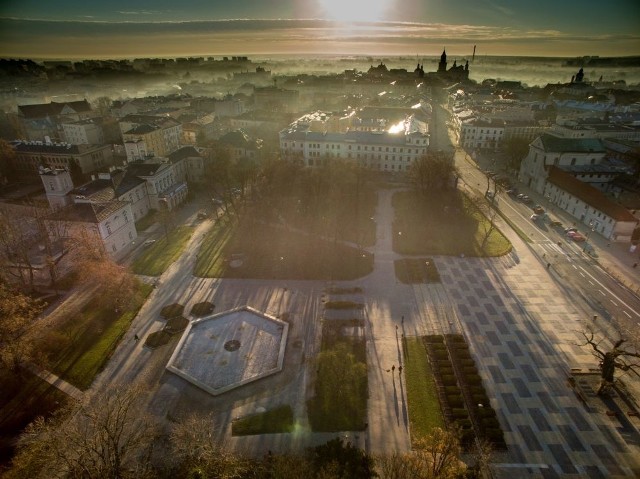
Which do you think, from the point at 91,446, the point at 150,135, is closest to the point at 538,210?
the point at 91,446

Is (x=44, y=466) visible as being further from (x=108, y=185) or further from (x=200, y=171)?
(x=200, y=171)

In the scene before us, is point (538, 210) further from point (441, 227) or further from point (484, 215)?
point (441, 227)

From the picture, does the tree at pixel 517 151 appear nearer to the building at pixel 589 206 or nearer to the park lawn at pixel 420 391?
the building at pixel 589 206

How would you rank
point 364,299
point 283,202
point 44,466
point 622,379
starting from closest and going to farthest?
point 44,466, point 622,379, point 364,299, point 283,202

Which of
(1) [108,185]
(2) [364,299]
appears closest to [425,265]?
(2) [364,299]

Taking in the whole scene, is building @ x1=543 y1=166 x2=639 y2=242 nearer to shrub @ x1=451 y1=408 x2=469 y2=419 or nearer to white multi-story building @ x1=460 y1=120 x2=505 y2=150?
white multi-story building @ x1=460 y1=120 x2=505 y2=150

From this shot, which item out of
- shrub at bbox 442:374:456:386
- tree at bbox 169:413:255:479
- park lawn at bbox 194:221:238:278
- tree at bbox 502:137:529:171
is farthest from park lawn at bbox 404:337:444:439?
tree at bbox 502:137:529:171
